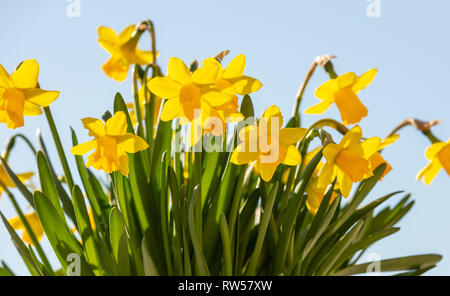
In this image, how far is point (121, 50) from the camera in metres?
1.14

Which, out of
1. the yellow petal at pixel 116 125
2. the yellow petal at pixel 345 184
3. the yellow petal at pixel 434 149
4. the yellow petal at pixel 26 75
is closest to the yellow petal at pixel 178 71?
the yellow petal at pixel 116 125

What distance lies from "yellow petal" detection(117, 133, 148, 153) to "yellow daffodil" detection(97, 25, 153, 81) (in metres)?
0.34

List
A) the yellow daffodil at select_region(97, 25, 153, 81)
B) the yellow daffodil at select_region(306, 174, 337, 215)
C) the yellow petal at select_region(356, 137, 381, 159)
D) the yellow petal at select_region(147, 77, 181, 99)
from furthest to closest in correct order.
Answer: the yellow daffodil at select_region(97, 25, 153, 81) → the yellow daffodil at select_region(306, 174, 337, 215) → the yellow petal at select_region(356, 137, 381, 159) → the yellow petal at select_region(147, 77, 181, 99)

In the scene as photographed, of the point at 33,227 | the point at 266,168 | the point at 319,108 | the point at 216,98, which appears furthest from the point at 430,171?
the point at 33,227

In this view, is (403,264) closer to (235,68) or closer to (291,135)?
(291,135)

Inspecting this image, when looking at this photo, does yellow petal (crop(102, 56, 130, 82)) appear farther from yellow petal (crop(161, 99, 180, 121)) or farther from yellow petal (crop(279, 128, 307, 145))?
yellow petal (crop(279, 128, 307, 145))

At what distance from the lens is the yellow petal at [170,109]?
833mm

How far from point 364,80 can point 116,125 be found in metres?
0.49

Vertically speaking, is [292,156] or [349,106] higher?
[349,106]

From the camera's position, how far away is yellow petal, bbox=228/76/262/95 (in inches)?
32.0

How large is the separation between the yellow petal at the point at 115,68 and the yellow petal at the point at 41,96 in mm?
334

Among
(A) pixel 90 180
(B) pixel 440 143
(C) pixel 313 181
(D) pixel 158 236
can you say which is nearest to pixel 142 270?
(D) pixel 158 236

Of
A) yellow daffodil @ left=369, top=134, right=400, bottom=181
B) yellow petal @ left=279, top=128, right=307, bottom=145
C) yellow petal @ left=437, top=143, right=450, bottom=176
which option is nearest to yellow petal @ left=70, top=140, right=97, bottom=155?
yellow petal @ left=279, top=128, right=307, bottom=145
